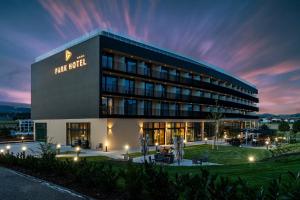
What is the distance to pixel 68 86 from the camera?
35.8 m

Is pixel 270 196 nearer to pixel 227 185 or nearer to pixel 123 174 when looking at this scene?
pixel 227 185

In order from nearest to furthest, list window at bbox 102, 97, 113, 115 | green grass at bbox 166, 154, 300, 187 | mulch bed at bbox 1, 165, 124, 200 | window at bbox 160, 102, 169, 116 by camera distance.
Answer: mulch bed at bbox 1, 165, 124, 200
green grass at bbox 166, 154, 300, 187
window at bbox 102, 97, 113, 115
window at bbox 160, 102, 169, 116

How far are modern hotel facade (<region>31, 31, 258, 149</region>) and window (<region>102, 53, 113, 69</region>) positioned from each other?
124 millimetres

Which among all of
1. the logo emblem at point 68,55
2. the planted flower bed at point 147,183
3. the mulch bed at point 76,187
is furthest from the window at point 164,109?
the mulch bed at point 76,187

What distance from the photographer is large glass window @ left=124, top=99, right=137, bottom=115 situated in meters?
33.4

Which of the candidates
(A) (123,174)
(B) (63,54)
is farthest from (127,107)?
(A) (123,174)

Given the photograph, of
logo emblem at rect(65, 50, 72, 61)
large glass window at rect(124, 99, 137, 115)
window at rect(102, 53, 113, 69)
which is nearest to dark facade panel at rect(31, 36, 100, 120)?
logo emblem at rect(65, 50, 72, 61)

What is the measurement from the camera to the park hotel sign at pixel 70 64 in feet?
108

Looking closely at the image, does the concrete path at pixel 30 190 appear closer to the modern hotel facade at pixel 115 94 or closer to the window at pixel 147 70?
the modern hotel facade at pixel 115 94

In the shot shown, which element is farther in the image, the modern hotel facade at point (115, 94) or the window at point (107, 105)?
the modern hotel facade at point (115, 94)

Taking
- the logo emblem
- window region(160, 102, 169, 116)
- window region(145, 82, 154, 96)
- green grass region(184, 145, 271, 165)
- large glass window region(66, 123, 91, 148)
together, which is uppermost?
the logo emblem

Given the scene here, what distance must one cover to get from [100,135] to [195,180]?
25.7 m

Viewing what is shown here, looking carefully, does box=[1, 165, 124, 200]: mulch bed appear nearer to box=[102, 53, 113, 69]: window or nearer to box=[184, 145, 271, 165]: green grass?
box=[184, 145, 271, 165]: green grass

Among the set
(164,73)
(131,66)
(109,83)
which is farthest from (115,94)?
(164,73)
